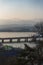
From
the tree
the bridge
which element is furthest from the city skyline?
the bridge

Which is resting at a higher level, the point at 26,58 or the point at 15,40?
the point at 15,40

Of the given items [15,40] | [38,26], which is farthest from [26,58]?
[38,26]

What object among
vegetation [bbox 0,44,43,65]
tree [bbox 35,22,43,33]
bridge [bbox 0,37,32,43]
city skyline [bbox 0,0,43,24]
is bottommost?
vegetation [bbox 0,44,43,65]

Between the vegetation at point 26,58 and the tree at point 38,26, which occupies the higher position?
the tree at point 38,26

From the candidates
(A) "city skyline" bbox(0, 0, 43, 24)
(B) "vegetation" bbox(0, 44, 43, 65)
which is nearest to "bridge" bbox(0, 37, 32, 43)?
(B) "vegetation" bbox(0, 44, 43, 65)

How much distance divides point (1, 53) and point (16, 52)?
0.13m

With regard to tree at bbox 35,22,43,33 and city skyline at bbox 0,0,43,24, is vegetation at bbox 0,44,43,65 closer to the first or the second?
tree at bbox 35,22,43,33

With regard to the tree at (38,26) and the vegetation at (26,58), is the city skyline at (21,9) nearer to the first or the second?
the tree at (38,26)

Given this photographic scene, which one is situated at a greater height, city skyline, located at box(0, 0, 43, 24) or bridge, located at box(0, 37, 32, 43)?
city skyline, located at box(0, 0, 43, 24)

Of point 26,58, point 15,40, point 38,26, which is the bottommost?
point 26,58

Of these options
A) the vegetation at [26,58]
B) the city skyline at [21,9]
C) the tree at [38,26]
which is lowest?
the vegetation at [26,58]

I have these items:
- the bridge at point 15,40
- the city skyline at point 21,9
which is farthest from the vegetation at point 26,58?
the city skyline at point 21,9

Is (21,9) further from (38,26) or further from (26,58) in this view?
(26,58)

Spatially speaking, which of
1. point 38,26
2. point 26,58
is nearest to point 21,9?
point 38,26
